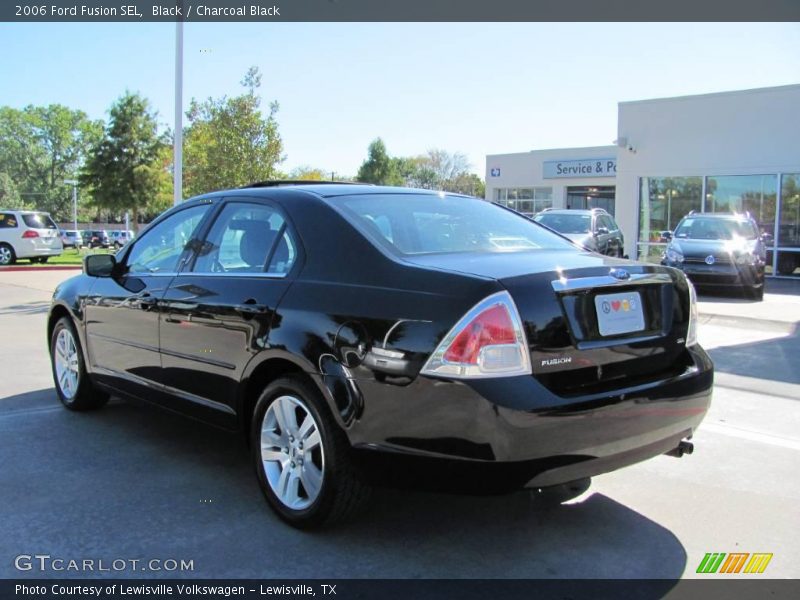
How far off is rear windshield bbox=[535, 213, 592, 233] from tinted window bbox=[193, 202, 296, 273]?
12.9m

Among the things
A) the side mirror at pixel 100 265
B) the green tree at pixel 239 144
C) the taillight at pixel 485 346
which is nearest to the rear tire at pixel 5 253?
the green tree at pixel 239 144

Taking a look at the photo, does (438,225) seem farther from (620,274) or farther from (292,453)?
(292,453)

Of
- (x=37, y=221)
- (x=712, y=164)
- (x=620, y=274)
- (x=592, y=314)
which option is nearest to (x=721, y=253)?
(x=712, y=164)

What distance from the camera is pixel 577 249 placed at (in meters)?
3.96

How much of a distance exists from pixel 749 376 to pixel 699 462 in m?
2.99

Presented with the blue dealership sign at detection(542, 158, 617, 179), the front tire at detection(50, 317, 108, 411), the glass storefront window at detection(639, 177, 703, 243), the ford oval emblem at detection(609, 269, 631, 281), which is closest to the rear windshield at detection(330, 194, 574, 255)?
the ford oval emblem at detection(609, 269, 631, 281)

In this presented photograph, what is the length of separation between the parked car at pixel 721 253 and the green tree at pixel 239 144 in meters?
10.8

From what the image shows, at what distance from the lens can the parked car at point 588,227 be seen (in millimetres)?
15871

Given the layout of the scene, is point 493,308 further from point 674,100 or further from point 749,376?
point 674,100

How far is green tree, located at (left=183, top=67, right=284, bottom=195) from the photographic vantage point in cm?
1942

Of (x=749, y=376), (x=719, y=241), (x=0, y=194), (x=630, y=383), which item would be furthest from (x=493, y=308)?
(x=0, y=194)

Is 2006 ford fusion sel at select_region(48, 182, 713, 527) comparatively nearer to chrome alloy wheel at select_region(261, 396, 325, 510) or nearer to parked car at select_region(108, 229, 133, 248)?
chrome alloy wheel at select_region(261, 396, 325, 510)

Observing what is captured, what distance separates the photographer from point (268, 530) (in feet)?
11.0

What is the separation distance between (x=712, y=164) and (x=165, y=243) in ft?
66.2
